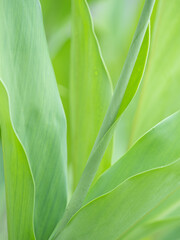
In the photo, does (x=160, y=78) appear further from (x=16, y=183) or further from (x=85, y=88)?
(x=16, y=183)

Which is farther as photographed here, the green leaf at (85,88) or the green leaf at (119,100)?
the green leaf at (85,88)

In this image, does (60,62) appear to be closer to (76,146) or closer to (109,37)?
(109,37)

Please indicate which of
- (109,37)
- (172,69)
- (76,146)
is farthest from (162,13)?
(109,37)

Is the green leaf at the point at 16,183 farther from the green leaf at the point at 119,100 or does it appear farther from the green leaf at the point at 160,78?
the green leaf at the point at 160,78

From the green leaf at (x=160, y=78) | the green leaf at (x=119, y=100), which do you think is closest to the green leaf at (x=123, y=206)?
the green leaf at (x=119, y=100)

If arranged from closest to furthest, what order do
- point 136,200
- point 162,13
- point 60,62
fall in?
point 136,200, point 162,13, point 60,62
